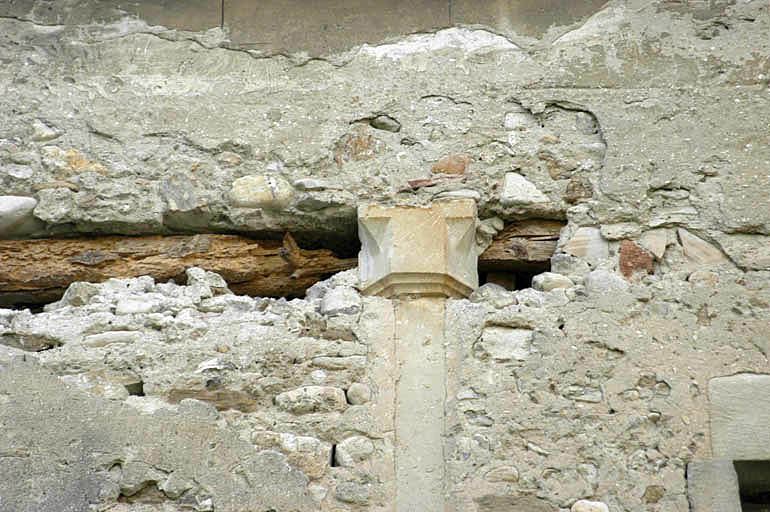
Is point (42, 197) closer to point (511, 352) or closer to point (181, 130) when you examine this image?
point (181, 130)

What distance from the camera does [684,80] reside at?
4.35 meters

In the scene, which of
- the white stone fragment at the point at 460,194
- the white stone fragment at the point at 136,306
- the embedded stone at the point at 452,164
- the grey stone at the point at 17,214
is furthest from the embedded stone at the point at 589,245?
the grey stone at the point at 17,214

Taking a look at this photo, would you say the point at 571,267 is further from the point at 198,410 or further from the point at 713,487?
the point at 198,410

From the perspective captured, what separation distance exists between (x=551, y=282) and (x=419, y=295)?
438 millimetres

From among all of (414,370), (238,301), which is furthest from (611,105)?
(238,301)

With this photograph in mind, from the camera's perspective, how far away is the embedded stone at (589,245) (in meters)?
4.11

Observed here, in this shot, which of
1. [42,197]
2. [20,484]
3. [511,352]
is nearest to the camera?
[20,484]

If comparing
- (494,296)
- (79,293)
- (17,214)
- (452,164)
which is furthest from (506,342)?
(17,214)

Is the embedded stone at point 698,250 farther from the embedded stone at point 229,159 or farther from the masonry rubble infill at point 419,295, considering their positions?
the embedded stone at point 229,159

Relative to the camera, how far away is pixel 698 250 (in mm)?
4062

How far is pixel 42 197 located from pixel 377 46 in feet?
4.31

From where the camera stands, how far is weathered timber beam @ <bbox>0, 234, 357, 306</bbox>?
4.29 metres

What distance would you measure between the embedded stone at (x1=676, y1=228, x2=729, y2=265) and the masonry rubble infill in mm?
696

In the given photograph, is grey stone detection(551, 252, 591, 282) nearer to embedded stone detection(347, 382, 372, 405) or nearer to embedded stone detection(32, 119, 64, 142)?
embedded stone detection(347, 382, 372, 405)
